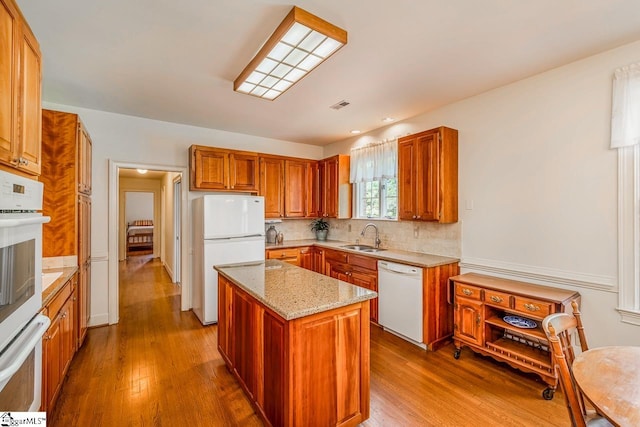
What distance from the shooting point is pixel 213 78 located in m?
2.65

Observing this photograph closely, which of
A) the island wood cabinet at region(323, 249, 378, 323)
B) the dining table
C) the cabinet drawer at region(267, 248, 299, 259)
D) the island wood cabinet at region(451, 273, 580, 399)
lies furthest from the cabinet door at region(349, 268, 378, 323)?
the dining table

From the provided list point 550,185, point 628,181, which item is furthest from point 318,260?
point 628,181

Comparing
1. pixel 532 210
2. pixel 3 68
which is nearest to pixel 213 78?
pixel 3 68

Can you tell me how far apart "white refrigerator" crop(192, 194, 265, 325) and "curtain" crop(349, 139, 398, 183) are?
161cm

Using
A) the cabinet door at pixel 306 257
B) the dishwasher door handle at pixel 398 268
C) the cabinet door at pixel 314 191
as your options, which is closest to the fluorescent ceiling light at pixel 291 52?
the dishwasher door handle at pixel 398 268

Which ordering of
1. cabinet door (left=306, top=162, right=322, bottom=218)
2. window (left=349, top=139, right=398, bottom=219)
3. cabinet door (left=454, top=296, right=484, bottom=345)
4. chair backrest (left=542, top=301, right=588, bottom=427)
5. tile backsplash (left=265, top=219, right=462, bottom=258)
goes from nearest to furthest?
chair backrest (left=542, top=301, right=588, bottom=427), cabinet door (left=454, top=296, right=484, bottom=345), tile backsplash (left=265, top=219, right=462, bottom=258), window (left=349, top=139, right=398, bottom=219), cabinet door (left=306, top=162, right=322, bottom=218)

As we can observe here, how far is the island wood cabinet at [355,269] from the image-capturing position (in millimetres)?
3498

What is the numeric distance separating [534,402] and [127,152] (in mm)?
4911

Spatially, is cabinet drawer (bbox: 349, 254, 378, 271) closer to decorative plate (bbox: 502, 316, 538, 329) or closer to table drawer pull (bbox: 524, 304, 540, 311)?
decorative plate (bbox: 502, 316, 538, 329)

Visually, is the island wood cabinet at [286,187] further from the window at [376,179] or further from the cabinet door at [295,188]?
the window at [376,179]

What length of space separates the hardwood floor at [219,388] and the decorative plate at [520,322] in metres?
0.43

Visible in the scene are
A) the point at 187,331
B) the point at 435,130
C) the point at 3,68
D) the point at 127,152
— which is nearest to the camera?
the point at 3,68

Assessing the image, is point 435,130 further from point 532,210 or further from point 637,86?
point 637,86

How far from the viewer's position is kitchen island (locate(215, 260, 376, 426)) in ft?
5.11
